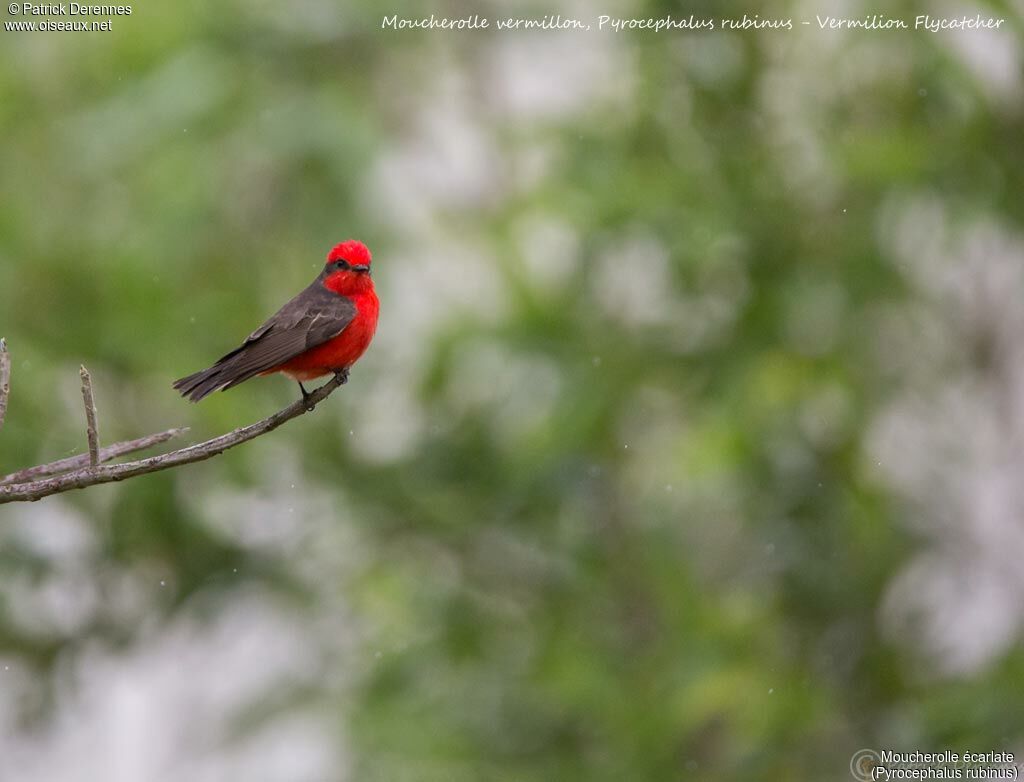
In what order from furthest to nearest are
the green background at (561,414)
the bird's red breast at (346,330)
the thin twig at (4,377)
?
the green background at (561,414) → the bird's red breast at (346,330) → the thin twig at (4,377)

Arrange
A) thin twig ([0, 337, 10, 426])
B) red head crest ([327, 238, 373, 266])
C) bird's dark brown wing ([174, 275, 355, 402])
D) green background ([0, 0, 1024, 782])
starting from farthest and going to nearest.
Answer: green background ([0, 0, 1024, 782]) < red head crest ([327, 238, 373, 266]) < bird's dark brown wing ([174, 275, 355, 402]) < thin twig ([0, 337, 10, 426])

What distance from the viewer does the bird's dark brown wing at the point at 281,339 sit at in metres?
3.02

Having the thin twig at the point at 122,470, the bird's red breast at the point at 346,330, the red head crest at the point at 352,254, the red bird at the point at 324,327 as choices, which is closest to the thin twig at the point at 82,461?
the thin twig at the point at 122,470

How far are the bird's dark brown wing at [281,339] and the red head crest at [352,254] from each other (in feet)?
0.30

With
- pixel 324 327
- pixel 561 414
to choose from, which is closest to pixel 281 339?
pixel 324 327

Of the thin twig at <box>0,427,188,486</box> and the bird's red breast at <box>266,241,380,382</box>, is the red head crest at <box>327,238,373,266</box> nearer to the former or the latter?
the bird's red breast at <box>266,241,380,382</box>

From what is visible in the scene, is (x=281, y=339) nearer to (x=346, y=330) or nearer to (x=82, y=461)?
(x=346, y=330)

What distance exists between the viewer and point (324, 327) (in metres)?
3.69

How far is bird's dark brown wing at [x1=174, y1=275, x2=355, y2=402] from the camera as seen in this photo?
302cm

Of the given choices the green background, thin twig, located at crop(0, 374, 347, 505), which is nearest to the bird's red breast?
thin twig, located at crop(0, 374, 347, 505)

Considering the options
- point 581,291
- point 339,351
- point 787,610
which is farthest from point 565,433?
point 339,351

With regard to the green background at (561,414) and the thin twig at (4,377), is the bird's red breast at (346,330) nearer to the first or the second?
the thin twig at (4,377)

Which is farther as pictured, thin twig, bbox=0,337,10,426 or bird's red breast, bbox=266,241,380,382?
bird's red breast, bbox=266,241,380,382

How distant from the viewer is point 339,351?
3.80 m
